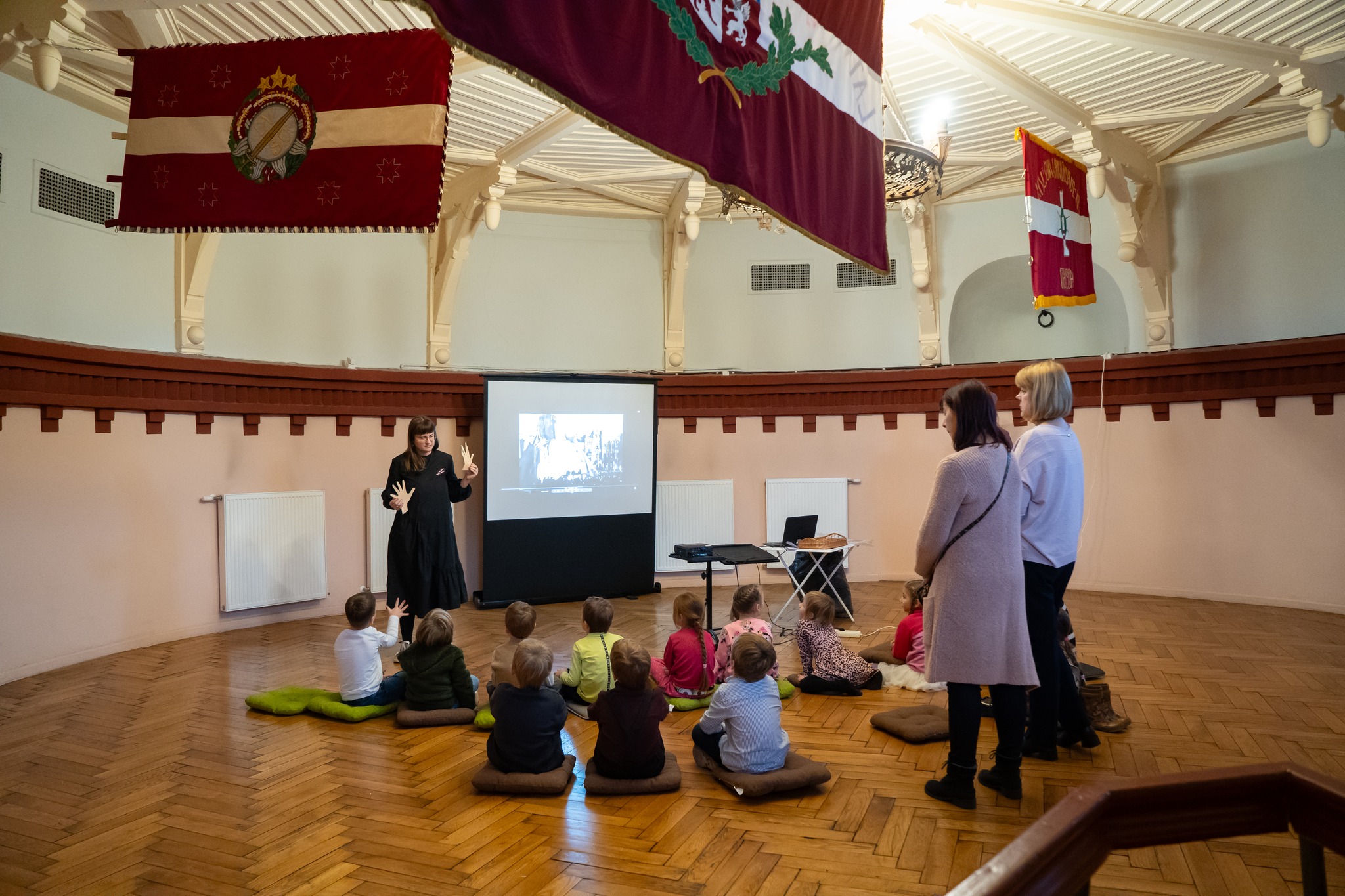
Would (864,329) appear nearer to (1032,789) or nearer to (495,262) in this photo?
(495,262)

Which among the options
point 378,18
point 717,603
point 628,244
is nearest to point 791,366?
point 628,244

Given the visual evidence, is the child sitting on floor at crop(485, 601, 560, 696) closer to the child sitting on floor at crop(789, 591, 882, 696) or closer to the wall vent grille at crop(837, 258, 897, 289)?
the child sitting on floor at crop(789, 591, 882, 696)

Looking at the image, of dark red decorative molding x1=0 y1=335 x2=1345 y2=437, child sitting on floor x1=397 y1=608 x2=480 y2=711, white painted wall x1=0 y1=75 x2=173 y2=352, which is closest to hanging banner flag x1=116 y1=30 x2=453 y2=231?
child sitting on floor x1=397 y1=608 x2=480 y2=711

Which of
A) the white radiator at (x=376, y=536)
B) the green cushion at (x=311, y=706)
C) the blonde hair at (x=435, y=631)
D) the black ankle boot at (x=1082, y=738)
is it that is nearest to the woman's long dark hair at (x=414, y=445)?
the blonde hair at (x=435, y=631)

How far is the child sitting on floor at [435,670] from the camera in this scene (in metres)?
4.35

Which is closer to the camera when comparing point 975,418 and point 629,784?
point 975,418

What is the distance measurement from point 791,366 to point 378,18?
17.4ft

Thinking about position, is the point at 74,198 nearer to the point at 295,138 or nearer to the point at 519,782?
the point at 295,138

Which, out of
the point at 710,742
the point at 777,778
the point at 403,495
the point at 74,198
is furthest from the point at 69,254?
the point at 777,778

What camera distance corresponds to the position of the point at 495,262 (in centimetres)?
880

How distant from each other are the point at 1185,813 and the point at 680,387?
7.84 m

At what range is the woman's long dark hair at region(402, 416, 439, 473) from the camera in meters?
5.15

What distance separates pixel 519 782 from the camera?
339 centimetres

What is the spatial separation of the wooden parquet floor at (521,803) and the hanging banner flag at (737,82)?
2043 mm
